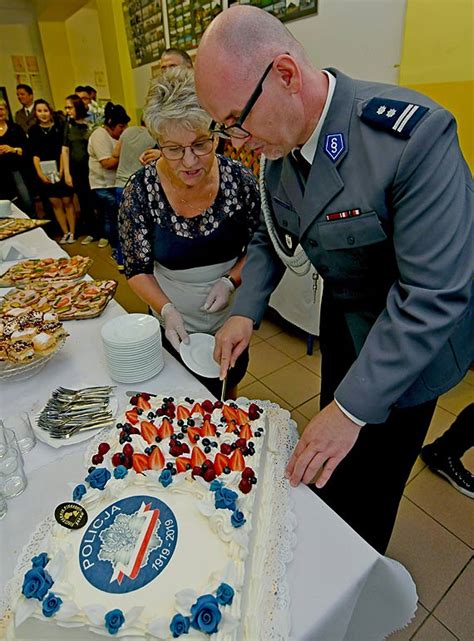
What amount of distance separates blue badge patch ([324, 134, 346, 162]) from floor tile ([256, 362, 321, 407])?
175 cm

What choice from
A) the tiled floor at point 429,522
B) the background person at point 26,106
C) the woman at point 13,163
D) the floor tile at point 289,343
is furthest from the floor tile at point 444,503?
the background person at point 26,106

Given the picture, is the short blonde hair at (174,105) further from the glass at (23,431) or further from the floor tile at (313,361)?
the floor tile at (313,361)

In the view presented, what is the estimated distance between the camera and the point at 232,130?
2.77 feet

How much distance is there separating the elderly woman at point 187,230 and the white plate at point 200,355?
6cm

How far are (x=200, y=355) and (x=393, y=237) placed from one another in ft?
2.12

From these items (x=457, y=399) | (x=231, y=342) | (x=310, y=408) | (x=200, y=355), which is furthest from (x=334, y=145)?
(x=457, y=399)

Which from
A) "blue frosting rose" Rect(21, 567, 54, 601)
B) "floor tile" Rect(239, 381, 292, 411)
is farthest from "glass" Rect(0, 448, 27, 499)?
"floor tile" Rect(239, 381, 292, 411)

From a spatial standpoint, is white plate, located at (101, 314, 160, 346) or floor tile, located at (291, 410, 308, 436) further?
floor tile, located at (291, 410, 308, 436)

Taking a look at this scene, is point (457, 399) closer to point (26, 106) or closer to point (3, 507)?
point (3, 507)

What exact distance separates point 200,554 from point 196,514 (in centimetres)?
8

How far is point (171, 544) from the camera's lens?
2.23 ft

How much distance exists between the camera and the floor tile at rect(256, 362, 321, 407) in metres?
2.48

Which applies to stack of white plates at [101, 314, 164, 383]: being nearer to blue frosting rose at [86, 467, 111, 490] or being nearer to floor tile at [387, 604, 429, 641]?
blue frosting rose at [86, 467, 111, 490]

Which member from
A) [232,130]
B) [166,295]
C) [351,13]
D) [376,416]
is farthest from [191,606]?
[351,13]
